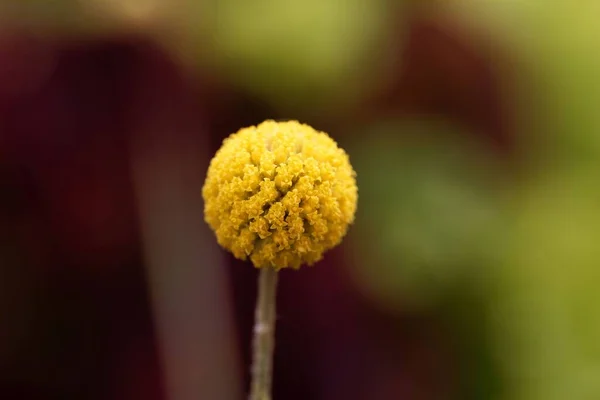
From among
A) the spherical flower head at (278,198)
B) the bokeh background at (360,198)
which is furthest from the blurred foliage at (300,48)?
the spherical flower head at (278,198)

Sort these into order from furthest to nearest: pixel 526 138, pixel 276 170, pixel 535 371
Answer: pixel 526 138 → pixel 535 371 → pixel 276 170

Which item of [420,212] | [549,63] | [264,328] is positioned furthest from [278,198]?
[549,63]

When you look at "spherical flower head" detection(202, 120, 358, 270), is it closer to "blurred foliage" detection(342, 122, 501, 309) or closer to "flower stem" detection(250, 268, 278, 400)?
"flower stem" detection(250, 268, 278, 400)

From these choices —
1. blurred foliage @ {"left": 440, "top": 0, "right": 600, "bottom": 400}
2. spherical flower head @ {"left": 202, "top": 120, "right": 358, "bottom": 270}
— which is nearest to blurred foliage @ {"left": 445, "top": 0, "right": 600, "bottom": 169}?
blurred foliage @ {"left": 440, "top": 0, "right": 600, "bottom": 400}

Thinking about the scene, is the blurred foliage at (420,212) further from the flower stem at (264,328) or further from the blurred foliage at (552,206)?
the flower stem at (264,328)

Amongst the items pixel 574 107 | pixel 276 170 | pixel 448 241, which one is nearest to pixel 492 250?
pixel 448 241

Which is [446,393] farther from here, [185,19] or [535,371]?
[185,19]
